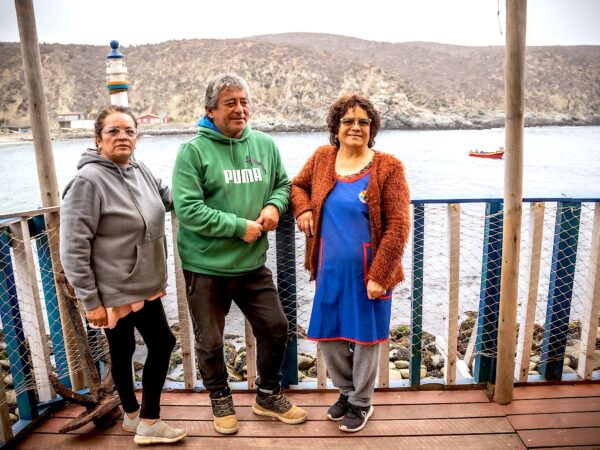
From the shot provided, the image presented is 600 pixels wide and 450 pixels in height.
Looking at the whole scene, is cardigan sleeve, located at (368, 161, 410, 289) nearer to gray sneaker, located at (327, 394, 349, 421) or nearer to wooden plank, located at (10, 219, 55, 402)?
gray sneaker, located at (327, 394, 349, 421)

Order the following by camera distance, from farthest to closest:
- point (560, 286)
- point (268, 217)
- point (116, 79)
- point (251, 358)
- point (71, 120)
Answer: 1. point (71, 120)
2. point (251, 358)
3. point (560, 286)
4. point (116, 79)
5. point (268, 217)

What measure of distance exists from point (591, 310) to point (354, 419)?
1.49m

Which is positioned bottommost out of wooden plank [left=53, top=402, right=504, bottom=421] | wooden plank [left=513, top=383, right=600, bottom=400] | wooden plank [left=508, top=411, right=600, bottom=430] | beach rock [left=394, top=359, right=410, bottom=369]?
beach rock [left=394, top=359, right=410, bottom=369]

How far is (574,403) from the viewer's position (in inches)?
101

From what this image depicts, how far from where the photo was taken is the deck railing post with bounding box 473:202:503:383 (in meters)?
2.58

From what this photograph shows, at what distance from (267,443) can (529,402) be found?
1419mm

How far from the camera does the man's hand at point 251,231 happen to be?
7.02ft

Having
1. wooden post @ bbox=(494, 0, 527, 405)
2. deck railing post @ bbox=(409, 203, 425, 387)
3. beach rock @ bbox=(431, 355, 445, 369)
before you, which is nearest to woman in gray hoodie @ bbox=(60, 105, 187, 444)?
deck railing post @ bbox=(409, 203, 425, 387)

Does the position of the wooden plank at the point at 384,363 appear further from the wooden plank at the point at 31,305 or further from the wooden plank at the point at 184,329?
the wooden plank at the point at 31,305

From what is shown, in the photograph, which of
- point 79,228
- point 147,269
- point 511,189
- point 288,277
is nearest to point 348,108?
point 511,189

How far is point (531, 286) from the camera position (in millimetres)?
2654

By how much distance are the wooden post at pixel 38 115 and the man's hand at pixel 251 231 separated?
112 centimetres

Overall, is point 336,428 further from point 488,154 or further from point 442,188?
point 488,154

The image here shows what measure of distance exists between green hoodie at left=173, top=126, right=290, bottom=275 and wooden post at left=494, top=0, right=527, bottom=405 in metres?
1.12
